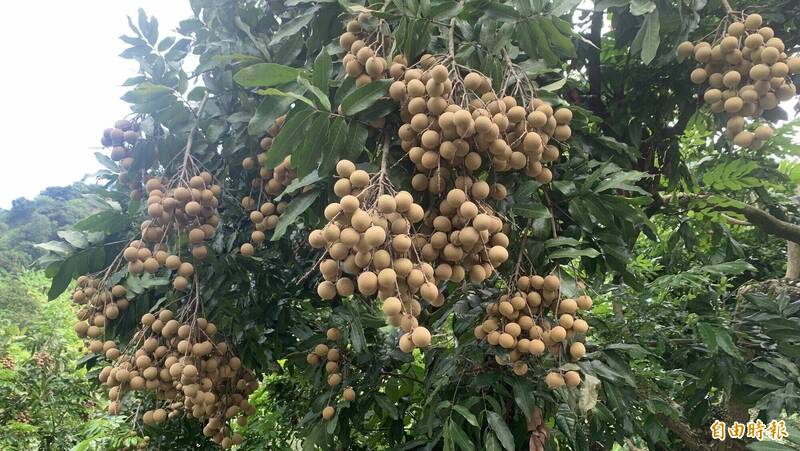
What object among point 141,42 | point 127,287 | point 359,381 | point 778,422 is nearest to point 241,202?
point 127,287

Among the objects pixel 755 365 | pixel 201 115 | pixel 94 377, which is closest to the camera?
pixel 201 115

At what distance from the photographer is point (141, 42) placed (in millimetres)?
1714

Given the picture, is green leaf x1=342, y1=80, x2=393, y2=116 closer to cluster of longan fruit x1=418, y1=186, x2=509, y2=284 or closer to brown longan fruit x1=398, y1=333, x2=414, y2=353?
cluster of longan fruit x1=418, y1=186, x2=509, y2=284

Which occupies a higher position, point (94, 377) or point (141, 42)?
point (141, 42)

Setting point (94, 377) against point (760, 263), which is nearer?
point (94, 377)

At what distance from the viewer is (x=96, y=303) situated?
148 cm

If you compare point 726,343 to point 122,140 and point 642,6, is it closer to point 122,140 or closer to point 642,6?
point 642,6

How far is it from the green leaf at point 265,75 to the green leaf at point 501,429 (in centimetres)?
94

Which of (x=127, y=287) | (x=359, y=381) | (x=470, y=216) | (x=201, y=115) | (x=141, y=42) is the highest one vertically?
(x=141, y=42)

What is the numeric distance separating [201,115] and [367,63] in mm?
831

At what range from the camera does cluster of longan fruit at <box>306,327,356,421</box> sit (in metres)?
1.64

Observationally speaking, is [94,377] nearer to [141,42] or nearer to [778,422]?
[141,42]

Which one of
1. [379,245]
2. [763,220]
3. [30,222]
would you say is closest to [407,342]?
[379,245]

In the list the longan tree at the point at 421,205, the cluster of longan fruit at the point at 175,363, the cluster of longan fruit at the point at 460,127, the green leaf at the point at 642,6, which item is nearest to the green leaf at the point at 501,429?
the longan tree at the point at 421,205
